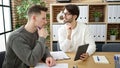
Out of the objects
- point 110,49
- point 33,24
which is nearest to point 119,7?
point 110,49

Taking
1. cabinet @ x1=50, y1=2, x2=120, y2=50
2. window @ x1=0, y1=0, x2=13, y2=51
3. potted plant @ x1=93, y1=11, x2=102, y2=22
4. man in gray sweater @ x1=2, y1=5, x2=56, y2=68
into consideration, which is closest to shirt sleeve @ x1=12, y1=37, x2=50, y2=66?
man in gray sweater @ x1=2, y1=5, x2=56, y2=68

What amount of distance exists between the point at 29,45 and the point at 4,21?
7.37 ft

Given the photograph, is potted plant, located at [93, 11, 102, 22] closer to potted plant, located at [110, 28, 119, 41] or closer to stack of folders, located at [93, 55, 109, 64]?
potted plant, located at [110, 28, 119, 41]

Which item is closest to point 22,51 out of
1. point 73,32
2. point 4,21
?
point 73,32

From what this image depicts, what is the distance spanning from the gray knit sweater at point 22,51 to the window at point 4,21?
1950 millimetres

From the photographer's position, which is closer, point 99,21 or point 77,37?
point 77,37

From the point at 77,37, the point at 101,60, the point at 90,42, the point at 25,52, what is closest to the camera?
the point at 25,52

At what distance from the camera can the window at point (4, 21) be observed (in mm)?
3443

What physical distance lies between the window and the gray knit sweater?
6.40ft

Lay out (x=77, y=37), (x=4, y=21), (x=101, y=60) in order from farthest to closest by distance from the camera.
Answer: (x=4, y=21)
(x=77, y=37)
(x=101, y=60)

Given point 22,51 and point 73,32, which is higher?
point 73,32

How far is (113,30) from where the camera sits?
138 inches

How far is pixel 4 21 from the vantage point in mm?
3592

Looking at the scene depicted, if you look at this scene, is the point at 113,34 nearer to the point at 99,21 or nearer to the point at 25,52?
the point at 99,21
